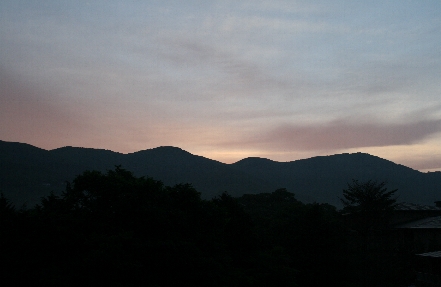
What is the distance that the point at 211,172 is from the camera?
5709 inches

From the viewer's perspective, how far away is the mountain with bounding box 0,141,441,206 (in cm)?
9856

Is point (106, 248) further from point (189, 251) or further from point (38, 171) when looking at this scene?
point (38, 171)

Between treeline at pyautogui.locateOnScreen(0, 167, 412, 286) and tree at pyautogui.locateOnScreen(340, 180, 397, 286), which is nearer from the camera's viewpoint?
treeline at pyautogui.locateOnScreen(0, 167, 412, 286)

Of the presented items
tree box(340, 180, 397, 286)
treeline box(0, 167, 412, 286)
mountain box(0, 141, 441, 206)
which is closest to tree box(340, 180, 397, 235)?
tree box(340, 180, 397, 286)

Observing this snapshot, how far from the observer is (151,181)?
78.4 feet

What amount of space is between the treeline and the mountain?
6450 centimetres

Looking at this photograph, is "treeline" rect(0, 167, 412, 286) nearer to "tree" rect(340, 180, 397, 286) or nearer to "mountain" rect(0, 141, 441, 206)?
"tree" rect(340, 180, 397, 286)

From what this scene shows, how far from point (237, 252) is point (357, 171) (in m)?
154

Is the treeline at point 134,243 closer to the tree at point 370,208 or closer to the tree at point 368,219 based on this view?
the tree at point 368,219

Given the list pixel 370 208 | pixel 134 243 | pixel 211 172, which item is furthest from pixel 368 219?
pixel 211 172

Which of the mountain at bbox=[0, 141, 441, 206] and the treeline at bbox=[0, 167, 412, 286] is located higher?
the mountain at bbox=[0, 141, 441, 206]

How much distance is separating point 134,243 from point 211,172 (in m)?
125

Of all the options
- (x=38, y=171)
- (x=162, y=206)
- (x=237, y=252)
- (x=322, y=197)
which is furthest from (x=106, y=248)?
(x=322, y=197)

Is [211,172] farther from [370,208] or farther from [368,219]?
[370,208]
